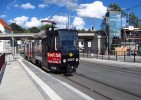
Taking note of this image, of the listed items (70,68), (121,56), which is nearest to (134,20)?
(121,56)

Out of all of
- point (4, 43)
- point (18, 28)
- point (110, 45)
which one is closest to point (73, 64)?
point (110, 45)

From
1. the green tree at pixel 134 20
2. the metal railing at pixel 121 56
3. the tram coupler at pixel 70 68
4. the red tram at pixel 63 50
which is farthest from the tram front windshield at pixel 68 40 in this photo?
the green tree at pixel 134 20

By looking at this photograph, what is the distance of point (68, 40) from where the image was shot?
19.1 meters

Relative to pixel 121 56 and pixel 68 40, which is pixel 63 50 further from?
pixel 121 56

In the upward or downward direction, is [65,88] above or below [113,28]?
below

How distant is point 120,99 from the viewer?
9945mm

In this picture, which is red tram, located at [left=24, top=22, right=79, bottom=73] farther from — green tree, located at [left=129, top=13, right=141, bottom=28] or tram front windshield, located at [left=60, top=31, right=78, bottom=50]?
green tree, located at [left=129, top=13, right=141, bottom=28]

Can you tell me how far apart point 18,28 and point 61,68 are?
180 meters

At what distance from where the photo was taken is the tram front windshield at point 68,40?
18938mm

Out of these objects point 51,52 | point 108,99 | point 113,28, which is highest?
point 113,28

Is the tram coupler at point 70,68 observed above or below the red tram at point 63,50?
below

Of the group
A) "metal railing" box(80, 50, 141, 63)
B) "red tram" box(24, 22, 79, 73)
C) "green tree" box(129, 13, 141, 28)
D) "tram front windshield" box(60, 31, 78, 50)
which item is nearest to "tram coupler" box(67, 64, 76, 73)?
"red tram" box(24, 22, 79, 73)

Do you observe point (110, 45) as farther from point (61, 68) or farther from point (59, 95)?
point (59, 95)

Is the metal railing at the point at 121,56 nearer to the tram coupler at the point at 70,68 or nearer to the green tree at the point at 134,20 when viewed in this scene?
the tram coupler at the point at 70,68
